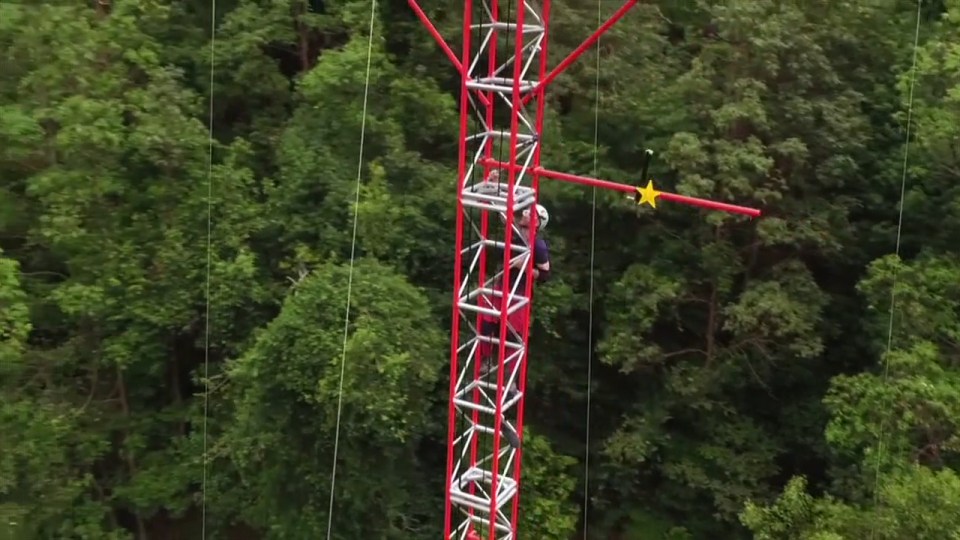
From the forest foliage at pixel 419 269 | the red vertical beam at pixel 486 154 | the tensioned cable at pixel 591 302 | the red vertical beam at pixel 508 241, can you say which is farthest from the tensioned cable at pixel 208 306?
the red vertical beam at pixel 508 241

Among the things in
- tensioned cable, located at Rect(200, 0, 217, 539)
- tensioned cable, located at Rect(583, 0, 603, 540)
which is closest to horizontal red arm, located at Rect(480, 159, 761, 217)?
tensioned cable, located at Rect(583, 0, 603, 540)

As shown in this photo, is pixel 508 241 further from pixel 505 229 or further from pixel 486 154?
pixel 486 154

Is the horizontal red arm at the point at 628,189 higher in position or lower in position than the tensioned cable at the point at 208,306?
higher

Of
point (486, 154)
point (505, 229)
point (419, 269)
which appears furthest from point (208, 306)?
point (505, 229)

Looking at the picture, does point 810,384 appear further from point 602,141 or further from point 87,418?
point 87,418

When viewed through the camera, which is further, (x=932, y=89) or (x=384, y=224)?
(x=384, y=224)

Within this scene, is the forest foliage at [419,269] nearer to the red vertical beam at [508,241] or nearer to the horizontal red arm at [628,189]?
the red vertical beam at [508,241]

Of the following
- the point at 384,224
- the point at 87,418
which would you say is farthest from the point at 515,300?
the point at 87,418

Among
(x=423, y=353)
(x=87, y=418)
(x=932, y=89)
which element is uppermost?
(x=932, y=89)
